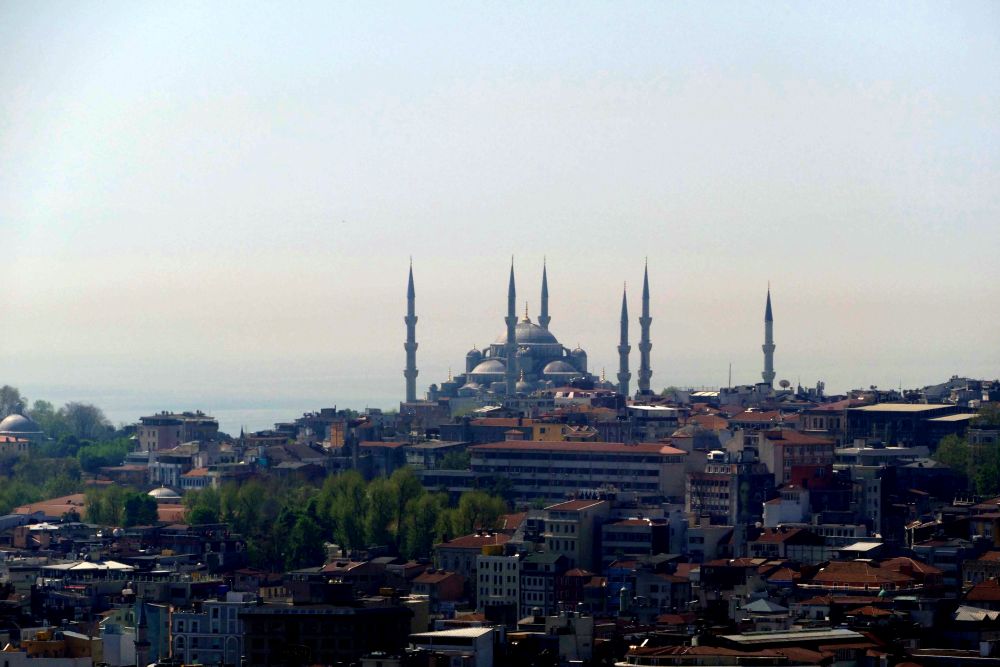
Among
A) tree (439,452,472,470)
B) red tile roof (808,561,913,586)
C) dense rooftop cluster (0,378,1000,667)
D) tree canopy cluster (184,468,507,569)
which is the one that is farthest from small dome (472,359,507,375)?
red tile roof (808,561,913,586)

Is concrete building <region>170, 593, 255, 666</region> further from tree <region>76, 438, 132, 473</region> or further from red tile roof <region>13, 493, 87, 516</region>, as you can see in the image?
tree <region>76, 438, 132, 473</region>

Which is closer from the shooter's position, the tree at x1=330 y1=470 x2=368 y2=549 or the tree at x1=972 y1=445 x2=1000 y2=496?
the tree at x1=330 y1=470 x2=368 y2=549

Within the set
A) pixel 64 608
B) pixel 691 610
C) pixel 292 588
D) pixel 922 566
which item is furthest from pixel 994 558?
pixel 64 608

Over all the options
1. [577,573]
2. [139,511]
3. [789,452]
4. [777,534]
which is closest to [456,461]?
[789,452]

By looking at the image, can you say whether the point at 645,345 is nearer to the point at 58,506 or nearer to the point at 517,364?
the point at 517,364

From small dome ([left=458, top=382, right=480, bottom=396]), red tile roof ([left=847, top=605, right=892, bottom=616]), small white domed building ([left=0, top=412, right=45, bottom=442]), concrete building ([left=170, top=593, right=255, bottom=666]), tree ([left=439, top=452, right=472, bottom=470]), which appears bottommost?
concrete building ([left=170, top=593, right=255, bottom=666])

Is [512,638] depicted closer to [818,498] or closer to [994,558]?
[994,558]
